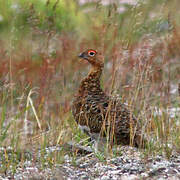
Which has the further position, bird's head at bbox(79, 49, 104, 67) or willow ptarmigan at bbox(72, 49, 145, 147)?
bird's head at bbox(79, 49, 104, 67)

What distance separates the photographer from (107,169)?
130 inches

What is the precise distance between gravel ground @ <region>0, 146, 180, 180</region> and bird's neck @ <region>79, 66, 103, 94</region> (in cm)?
56

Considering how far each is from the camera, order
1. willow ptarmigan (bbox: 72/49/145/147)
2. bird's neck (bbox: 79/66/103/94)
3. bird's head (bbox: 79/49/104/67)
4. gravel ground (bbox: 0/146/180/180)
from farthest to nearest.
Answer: bird's head (bbox: 79/49/104/67) → bird's neck (bbox: 79/66/103/94) → willow ptarmigan (bbox: 72/49/145/147) → gravel ground (bbox: 0/146/180/180)

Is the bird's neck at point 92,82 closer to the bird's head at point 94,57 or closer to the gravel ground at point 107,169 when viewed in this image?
the bird's head at point 94,57

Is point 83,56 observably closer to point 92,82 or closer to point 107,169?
point 92,82

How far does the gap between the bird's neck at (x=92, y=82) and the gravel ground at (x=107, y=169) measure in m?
0.56

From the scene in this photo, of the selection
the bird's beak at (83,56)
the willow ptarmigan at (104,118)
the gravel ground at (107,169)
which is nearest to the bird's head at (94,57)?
the bird's beak at (83,56)

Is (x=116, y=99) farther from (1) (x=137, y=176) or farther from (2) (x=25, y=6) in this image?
(2) (x=25, y=6)

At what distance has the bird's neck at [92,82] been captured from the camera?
12.7 ft

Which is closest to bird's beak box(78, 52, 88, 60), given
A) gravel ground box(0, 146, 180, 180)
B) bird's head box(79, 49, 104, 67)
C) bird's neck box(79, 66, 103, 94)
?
bird's head box(79, 49, 104, 67)

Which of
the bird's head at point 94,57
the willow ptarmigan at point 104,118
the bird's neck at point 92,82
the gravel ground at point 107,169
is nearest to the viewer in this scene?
the gravel ground at point 107,169

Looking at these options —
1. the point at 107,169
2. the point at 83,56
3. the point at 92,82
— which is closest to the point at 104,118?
the point at 92,82

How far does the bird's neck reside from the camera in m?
3.88

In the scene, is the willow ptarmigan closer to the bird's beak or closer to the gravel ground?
the gravel ground
